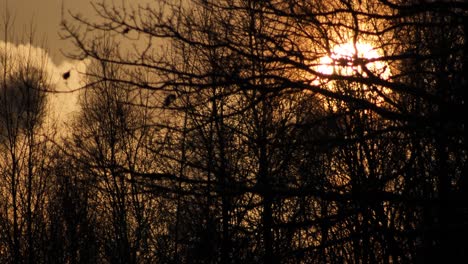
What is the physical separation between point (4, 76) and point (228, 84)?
1827cm

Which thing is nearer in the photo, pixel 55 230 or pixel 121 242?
pixel 121 242

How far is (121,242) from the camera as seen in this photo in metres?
22.2

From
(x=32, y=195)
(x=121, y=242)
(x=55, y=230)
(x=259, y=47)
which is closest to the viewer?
(x=259, y=47)

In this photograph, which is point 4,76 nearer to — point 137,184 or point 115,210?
point 115,210

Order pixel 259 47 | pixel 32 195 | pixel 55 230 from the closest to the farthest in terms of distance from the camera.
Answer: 1. pixel 259 47
2. pixel 32 195
3. pixel 55 230

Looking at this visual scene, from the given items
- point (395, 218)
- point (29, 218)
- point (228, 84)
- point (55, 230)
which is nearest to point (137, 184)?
point (228, 84)

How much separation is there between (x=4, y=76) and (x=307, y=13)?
18048 millimetres

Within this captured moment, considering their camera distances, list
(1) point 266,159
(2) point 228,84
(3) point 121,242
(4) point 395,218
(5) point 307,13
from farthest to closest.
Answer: (3) point 121,242
(1) point 266,159
(4) point 395,218
(5) point 307,13
(2) point 228,84

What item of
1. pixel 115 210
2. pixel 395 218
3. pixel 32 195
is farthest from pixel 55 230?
pixel 395 218

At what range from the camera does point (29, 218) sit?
924 inches

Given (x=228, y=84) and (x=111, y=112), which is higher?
(x=111, y=112)

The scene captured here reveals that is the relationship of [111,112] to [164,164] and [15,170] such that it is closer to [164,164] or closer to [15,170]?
[15,170]

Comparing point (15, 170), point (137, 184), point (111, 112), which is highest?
point (111, 112)

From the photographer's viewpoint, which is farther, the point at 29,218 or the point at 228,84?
the point at 29,218
